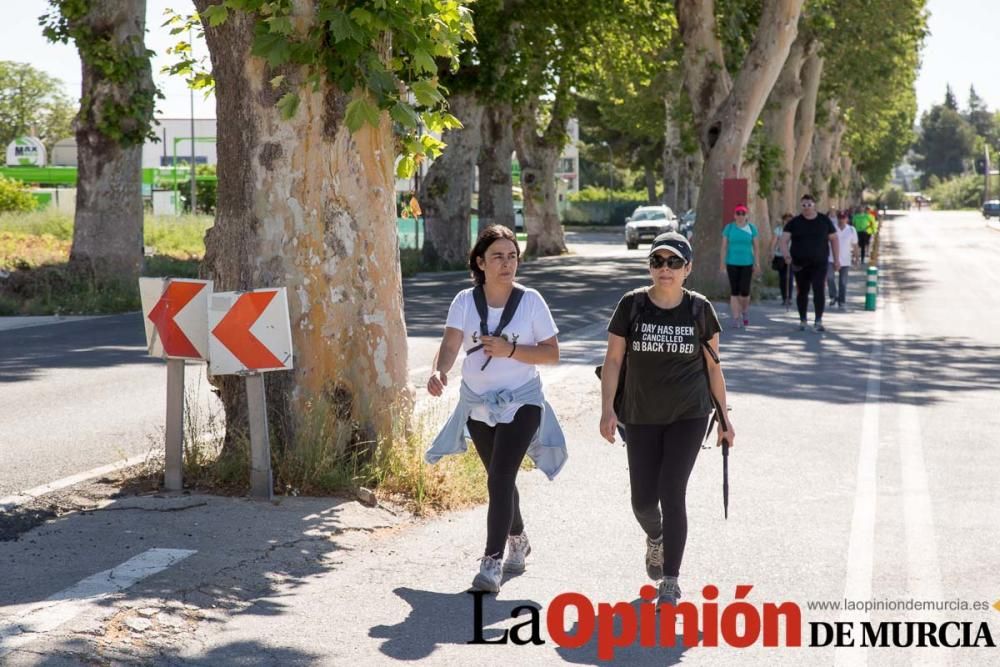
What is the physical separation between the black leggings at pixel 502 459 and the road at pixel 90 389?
292 centimetres

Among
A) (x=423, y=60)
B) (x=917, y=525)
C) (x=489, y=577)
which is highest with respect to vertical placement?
(x=423, y=60)

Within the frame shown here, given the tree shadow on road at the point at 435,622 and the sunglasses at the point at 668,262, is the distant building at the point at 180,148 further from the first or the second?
the sunglasses at the point at 668,262

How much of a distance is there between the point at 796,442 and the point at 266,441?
15.5 ft

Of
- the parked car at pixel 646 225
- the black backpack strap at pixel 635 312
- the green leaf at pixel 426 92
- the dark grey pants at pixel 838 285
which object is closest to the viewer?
the black backpack strap at pixel 635 312

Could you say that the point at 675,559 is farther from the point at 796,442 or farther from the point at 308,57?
the point at 796,442

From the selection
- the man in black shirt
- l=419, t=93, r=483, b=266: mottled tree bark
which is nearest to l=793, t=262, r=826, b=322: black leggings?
the man in black shirt

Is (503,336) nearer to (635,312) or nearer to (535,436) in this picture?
(535,436)

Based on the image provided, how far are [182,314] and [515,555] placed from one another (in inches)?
92.4

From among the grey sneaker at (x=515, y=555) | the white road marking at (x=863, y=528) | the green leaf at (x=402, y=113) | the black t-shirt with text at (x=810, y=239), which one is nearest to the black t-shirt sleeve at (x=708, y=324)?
the white road marking at (x=863, y=528)

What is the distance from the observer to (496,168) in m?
42.0

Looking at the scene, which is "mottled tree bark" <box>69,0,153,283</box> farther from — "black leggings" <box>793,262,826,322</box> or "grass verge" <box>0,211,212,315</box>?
"black leggings" <box>793,262,826,322</box>

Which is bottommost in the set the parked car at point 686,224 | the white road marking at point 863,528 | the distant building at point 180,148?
the white road marking at point 863,528

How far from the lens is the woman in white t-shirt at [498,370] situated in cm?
695

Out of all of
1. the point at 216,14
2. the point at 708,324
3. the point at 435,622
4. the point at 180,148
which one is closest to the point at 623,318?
the point at 708,324
